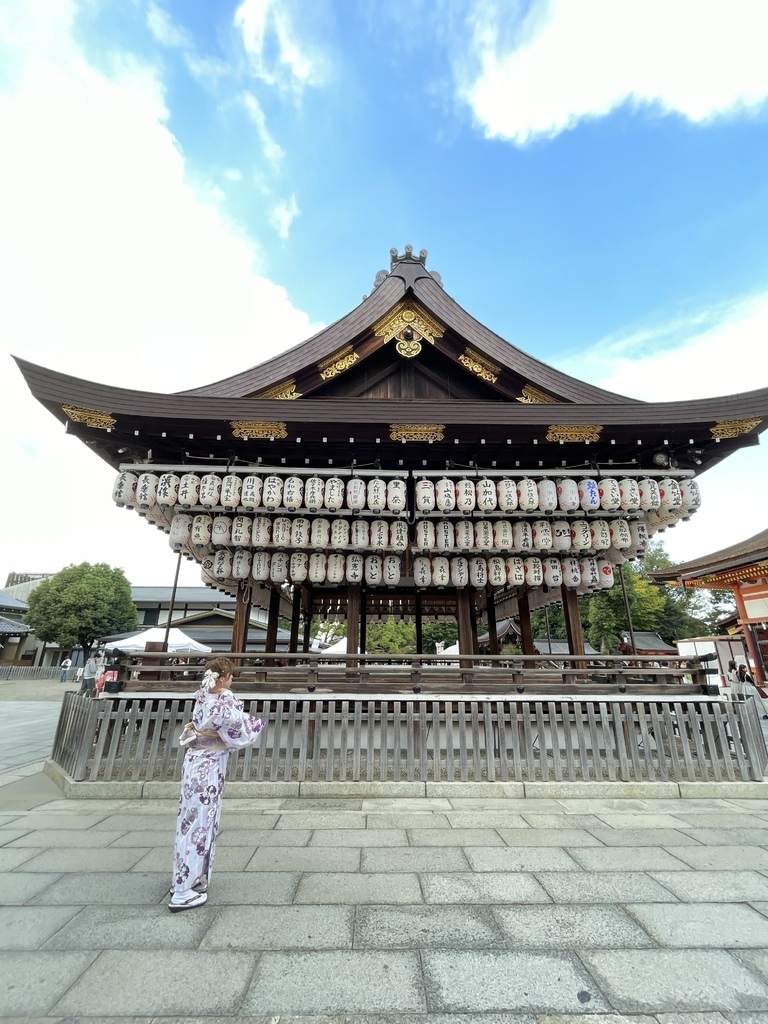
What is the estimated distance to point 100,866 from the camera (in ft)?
13.9

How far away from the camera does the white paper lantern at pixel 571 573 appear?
8.46 metres

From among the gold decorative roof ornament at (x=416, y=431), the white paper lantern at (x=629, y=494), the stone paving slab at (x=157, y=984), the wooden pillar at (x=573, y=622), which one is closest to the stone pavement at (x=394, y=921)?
the stone paving slab at (x=157, y=984)

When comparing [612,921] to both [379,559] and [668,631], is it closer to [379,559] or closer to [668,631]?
[379,559]

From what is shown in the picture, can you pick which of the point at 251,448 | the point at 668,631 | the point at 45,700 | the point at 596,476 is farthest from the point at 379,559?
the point at 668,631

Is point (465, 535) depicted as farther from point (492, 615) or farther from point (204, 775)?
point (204, 775)

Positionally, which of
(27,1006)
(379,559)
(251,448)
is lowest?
(27,1006)

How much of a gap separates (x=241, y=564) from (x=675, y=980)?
7301 mm

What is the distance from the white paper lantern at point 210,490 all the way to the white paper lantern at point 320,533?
1.67 m

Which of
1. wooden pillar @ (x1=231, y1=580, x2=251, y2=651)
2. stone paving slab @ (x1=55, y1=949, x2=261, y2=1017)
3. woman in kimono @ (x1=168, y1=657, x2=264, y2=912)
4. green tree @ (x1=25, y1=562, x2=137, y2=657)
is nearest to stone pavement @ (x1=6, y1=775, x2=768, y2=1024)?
stone paving slab @ (x1=55, y1=949, x2=261, y2=1017)

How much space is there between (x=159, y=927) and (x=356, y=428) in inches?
249

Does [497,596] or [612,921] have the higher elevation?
[497,596]

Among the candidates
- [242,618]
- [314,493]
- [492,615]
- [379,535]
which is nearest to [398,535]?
[379,535]

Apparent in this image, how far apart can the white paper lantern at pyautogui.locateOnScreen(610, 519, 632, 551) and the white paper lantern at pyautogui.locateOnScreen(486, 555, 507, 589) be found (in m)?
1.95

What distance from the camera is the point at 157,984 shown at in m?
2.63
